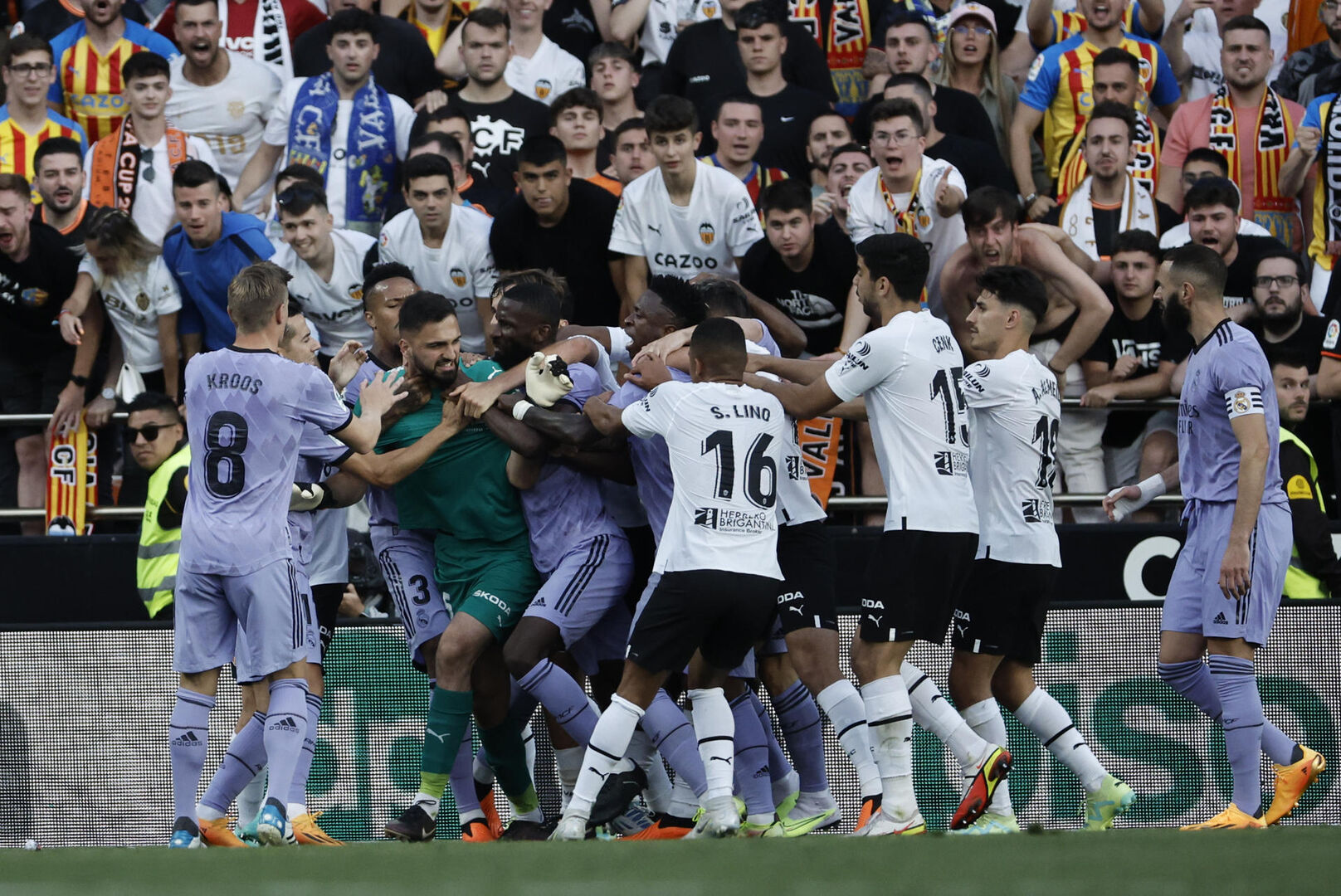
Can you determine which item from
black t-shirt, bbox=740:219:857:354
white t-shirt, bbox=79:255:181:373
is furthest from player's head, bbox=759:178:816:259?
white t-shirt, bbox=79:255:181:373

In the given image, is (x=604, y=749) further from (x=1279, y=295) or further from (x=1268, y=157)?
(x=1268, y=157)

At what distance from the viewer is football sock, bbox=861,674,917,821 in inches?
261

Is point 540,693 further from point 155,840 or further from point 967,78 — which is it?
point 967,78

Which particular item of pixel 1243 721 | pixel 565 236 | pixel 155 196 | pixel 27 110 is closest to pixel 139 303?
pixel 155 196

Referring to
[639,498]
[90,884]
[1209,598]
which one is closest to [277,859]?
[90,884]

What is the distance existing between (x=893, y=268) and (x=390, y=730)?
326 cm

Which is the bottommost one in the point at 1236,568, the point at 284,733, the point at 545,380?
the point at 284,733

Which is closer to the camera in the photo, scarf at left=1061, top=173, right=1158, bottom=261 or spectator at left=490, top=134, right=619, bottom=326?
spectator at left=490, top=134, right=619, bottom=326

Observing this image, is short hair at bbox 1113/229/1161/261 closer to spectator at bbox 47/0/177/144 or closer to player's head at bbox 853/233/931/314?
player's head at bbox 853/233/931/314

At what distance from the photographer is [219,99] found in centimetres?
1112

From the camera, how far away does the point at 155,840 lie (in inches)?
318

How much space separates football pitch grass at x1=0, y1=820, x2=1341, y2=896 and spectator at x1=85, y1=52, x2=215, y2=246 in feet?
17.5

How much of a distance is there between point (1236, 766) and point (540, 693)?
2.94 metres

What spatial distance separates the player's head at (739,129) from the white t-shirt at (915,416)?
3523 millimetres
